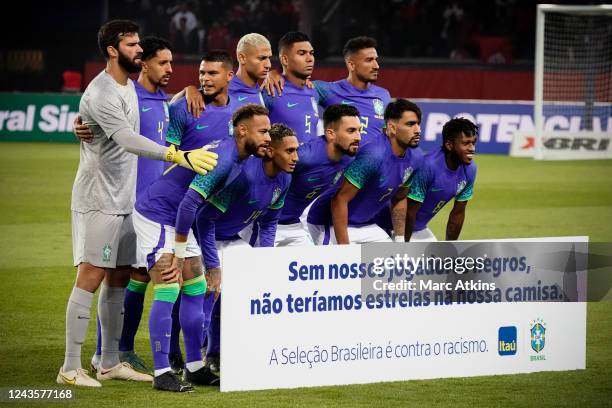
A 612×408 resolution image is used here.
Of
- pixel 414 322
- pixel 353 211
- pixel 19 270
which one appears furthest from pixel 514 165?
pixel 414 322

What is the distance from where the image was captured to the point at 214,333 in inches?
311

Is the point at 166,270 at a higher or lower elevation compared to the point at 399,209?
lower

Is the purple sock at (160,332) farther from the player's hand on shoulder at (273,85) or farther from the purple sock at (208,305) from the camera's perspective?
the player's hand on shoulder at (273,85)

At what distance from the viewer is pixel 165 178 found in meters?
7.41

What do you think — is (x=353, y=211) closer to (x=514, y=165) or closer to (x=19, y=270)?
(x=19, y=270)

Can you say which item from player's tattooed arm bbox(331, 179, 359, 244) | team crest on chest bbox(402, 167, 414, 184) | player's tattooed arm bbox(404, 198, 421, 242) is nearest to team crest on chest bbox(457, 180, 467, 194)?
player's tattooed arm bbox(404, 198, 421, 242)

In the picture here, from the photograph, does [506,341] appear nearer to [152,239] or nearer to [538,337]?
[538,337]

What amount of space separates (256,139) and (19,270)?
558cm

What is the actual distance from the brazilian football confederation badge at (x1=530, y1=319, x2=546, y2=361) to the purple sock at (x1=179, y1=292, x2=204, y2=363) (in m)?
2.21

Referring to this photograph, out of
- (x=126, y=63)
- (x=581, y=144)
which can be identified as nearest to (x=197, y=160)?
(x=126, y=63)

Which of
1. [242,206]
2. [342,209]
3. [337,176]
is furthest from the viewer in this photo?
[342,209]

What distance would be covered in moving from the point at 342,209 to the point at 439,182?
104cm

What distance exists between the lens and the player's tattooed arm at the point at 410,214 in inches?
361

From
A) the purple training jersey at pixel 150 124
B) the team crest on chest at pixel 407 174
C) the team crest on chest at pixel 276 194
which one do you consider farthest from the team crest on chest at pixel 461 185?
the purple training jersey at pixel 150 124
